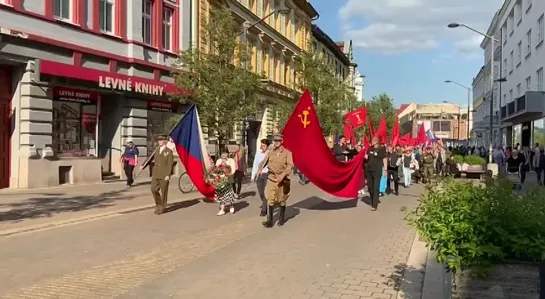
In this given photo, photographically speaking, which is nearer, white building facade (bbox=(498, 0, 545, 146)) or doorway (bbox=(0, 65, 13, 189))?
doorway (bbox=(0, 65, 13, 189))

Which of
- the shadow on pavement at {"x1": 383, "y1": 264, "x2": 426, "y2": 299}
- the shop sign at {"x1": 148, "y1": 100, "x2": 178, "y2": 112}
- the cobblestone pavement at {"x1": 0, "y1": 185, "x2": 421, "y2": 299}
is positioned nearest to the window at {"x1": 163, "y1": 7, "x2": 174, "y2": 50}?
the shop sign at {"x1": 148, "y1": 100, "x2": 178, "y2": 112}

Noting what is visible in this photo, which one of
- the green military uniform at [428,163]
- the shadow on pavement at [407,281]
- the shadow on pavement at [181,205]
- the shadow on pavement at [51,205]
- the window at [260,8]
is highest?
the window at [260,8]

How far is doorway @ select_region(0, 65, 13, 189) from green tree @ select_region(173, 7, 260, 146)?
5.62m

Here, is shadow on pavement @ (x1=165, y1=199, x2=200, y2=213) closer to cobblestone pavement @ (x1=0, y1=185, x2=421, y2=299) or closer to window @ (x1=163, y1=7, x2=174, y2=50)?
cobblestone pavement @ (x1=0, y1=185, x2=421, y2=299)

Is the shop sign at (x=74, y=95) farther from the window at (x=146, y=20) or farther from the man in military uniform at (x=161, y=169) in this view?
the man in military uniform at (x=161, y=169)

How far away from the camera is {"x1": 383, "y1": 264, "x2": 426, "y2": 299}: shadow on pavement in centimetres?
653

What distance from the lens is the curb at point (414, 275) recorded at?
21.3 feet

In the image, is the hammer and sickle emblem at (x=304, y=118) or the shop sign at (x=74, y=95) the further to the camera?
the shop sign at (x=74, y=95)

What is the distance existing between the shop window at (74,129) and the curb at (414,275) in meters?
15.1

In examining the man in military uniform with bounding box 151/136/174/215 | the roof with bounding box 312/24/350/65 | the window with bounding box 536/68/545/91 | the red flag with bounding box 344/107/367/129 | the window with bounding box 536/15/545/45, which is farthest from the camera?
the roof with bounding box 312/24/350/65

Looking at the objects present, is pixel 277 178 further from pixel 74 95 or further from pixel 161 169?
pixel 74 95

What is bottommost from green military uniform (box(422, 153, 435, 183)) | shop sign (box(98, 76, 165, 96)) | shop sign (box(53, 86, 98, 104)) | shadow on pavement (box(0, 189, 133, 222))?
shadow on pavement (box(0, 189, 133, 222))

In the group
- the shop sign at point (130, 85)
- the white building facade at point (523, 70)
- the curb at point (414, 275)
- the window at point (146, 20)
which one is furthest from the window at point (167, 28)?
the white building facade at point (523, 70)

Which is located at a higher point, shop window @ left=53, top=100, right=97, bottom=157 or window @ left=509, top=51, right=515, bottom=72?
window @ left=509, top=51, right=515, bottom=72
